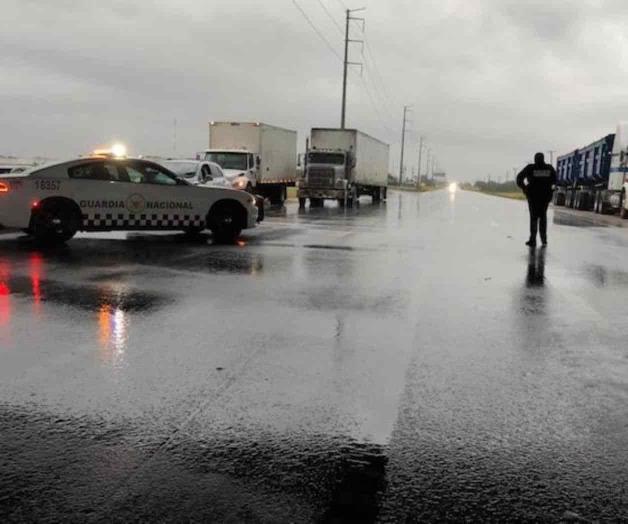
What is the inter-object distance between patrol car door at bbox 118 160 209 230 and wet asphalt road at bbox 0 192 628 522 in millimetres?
4159

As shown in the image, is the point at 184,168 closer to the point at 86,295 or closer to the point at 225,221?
the point at 225,221

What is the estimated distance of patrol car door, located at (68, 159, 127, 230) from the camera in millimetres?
12945

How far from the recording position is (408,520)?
9.58 ft

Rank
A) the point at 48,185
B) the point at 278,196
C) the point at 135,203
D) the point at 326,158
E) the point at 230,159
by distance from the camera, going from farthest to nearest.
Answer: the point at 278,196
the point at 326,158
the point at 230,159
the point at 135,203
the point at 48,185

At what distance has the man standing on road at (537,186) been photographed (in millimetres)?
14633

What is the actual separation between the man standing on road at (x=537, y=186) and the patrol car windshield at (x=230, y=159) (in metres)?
16.8

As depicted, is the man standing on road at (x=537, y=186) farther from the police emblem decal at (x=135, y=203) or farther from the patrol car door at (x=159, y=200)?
the police emblem decal at (x=135, y=203)

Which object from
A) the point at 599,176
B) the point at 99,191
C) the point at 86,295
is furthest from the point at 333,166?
the point at 86,295

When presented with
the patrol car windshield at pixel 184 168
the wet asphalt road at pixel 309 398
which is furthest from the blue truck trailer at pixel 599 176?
the wet asphalt road at pixel 309 398

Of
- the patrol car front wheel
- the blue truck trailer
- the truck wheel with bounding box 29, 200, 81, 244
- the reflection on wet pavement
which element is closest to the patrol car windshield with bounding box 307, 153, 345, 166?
the blue truck trailer

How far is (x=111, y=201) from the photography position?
43.4ft

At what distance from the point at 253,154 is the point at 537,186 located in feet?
58.4

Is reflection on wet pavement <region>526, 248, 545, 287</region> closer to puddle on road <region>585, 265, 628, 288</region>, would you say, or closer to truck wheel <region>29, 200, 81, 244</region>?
puddle on road <region>585, 265, 628, 288</region>

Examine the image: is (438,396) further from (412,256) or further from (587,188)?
(587,188)
